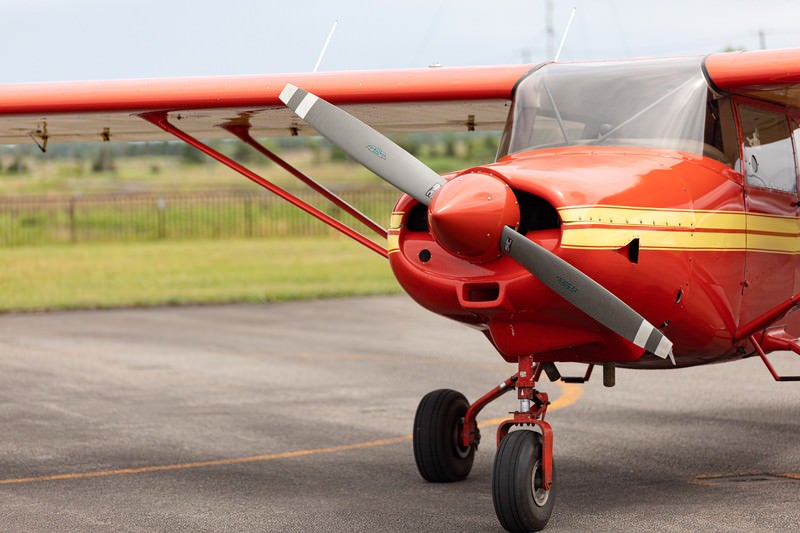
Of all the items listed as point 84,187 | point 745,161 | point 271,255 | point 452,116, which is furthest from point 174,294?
point 84,187

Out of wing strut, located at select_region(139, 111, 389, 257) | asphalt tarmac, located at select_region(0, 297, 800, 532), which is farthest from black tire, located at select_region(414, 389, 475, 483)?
wing strut, located at select_region(139, 111, 389, 257)

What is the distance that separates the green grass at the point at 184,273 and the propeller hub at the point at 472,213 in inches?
564

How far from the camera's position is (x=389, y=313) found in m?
18.8

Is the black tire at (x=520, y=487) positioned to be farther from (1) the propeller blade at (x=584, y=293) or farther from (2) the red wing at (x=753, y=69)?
(2) the red wing at (x=753, y=69)

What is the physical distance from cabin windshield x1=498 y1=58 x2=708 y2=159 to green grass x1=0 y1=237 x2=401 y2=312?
13.3 meters

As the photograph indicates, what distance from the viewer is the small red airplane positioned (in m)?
6.30

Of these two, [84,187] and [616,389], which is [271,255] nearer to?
[616,389]

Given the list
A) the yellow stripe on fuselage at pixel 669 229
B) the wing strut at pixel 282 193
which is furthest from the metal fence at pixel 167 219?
→ the yellow stripe on fuselage at pixel 669 229

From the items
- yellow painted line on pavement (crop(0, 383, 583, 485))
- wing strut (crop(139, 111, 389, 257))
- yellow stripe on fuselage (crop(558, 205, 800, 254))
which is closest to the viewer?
yellow stripe on fuselage (crop(558, 205, 800, 254))

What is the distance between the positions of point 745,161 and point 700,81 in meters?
0.59

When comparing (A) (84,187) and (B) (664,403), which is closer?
(B) (664,403)

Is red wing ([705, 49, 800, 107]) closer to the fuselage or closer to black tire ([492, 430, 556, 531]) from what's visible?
the fuselage

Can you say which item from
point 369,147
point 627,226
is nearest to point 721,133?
point 627,226

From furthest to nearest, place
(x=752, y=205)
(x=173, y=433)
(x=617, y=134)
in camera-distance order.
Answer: (x=173, y=433), (x=752, y=205), (x=617, y=134)
